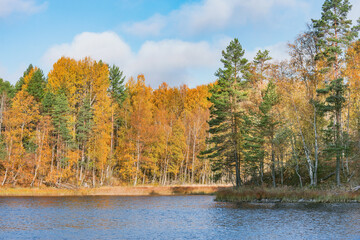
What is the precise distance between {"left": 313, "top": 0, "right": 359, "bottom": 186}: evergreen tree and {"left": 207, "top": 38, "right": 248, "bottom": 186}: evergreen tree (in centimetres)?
1015

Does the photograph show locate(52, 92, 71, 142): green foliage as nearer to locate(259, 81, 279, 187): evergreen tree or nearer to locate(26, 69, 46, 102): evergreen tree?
locate(26, 69, 46, 102): evergreen tree

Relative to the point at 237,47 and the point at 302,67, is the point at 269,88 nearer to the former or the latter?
the point at 302,67

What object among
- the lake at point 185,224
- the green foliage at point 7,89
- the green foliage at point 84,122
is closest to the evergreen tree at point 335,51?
the lake at point 185,224

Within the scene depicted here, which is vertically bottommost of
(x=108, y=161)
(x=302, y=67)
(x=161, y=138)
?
(x=108, y=161)

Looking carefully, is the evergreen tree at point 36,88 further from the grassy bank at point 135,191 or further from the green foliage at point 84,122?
the grassy bank at point 135,191

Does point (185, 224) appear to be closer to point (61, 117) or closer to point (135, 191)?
point (135, 191)

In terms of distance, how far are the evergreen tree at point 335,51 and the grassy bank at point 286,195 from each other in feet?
8.00

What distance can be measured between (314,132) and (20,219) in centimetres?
3152

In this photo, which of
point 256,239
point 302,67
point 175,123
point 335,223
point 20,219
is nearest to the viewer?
point 256,239

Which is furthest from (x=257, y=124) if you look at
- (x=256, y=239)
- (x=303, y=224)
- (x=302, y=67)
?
(x=256, y=239)

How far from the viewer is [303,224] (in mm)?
22094

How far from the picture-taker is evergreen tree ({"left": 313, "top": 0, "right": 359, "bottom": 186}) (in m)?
34.7

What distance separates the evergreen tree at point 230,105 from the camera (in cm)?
4278

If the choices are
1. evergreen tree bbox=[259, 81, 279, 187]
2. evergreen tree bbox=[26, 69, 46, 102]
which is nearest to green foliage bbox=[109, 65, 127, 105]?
evergreen tree bbox=[26, 69, 46, 102]
